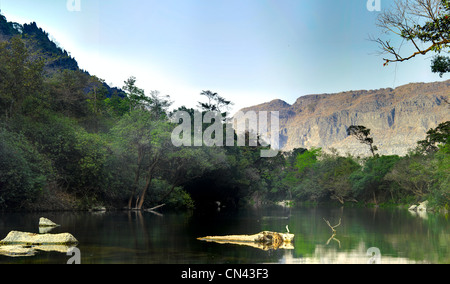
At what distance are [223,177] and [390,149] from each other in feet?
417

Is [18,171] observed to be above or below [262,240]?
above

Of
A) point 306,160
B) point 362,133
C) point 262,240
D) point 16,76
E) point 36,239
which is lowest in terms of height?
point 262,240

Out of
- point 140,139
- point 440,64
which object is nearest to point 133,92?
point 140,139

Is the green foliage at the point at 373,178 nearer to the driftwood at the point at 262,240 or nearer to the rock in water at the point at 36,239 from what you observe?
the driftwood at the point at 262,240

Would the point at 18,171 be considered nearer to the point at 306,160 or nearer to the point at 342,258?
the point at 342,258

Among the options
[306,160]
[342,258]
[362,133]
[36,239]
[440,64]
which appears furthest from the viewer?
[306,160]

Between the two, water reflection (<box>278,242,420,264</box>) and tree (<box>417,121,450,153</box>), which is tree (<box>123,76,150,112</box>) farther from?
water reflection (<box>278,242,420,264</box>)

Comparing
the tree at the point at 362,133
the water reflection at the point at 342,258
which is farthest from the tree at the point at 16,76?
the tree at the point at 362,133

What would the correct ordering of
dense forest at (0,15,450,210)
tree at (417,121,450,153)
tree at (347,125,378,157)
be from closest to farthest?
dense forest at (0,15,450,210) < tree at (417,121,450,153) < tree at (347,125,378,157)

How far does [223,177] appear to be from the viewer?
171 ft

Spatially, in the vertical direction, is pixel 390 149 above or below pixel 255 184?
above

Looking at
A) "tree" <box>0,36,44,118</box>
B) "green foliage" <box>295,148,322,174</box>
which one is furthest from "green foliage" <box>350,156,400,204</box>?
"tree" <box>0,36,44,118</box>

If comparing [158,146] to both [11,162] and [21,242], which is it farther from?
[21,242]
